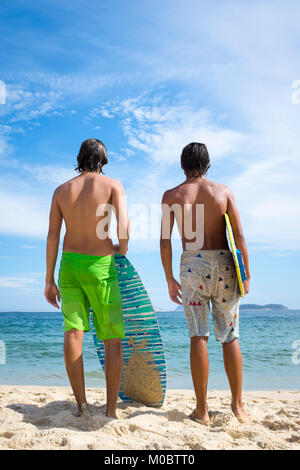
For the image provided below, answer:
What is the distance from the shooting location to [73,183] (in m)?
2.75

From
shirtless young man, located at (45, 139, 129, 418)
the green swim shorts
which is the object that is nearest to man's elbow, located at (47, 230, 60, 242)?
shirtless young man, located at (45, 139, 129, 418)

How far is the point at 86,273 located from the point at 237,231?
1.08m

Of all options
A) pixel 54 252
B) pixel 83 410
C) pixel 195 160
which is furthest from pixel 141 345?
Result: pixel 195 160

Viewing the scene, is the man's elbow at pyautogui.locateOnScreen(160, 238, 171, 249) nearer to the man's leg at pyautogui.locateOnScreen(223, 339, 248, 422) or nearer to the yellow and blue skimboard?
the yellow and blue skimboard

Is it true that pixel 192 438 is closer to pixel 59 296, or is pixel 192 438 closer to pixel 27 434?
pixel 27 434

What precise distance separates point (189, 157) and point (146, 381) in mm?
1775

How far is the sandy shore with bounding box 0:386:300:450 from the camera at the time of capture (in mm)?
2143

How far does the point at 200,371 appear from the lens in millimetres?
2648

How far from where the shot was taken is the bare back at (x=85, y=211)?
2.68 m

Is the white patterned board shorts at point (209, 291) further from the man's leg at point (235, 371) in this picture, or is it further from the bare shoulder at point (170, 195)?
the bare shoulder at point (170, 195)

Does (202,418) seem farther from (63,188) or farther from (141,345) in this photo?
(63,188)

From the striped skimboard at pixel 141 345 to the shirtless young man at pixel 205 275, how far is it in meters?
0.41

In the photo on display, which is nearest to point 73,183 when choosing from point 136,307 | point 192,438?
point 136,307
